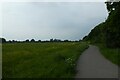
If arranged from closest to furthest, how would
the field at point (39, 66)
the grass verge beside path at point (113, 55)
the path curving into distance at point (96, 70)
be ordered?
the path curving into distance at point (96, 70) → the field at point (39, 66) → the grass verge beside path at point (113, 55)

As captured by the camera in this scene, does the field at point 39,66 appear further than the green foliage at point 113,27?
No

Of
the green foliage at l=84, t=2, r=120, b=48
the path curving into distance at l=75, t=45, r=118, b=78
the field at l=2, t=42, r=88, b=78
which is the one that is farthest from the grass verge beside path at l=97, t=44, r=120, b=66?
the green foliage at l=84, t=2, r=120, b=48

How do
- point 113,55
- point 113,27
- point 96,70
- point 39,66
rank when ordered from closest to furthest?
point 96,70 → point 39,66 → point 113,55 → point 113,27

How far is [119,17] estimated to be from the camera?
119 feet

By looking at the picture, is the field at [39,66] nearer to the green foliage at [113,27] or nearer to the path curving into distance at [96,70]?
the path curving into distance at [96,70]

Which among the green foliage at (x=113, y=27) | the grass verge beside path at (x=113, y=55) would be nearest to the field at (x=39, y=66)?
the grass verge beside path at (x=113, y=55)

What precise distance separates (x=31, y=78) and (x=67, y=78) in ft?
5.27

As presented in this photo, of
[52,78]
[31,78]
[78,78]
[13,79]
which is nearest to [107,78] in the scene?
[78,78]

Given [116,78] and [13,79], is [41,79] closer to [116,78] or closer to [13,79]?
[13,79]

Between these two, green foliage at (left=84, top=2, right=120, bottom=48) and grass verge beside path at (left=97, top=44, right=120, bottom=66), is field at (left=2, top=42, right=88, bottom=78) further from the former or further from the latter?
green foliage at (left=84, top=2, right=120, bottom=48)

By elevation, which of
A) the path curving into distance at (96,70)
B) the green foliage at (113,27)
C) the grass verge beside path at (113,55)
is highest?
the green foliage at (113,27)

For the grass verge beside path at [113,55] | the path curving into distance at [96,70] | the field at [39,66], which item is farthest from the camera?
the grass verge beside path at [113,55]

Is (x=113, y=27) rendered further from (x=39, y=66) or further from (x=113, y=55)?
(x=39, y=66)

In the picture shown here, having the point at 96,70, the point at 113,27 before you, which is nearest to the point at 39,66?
the point at 96,70
